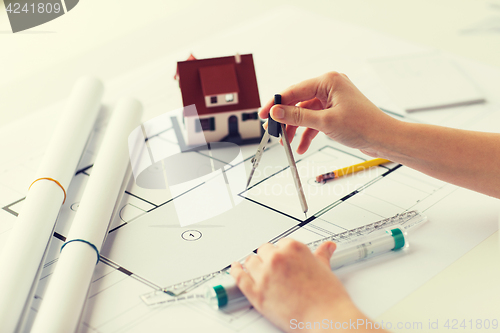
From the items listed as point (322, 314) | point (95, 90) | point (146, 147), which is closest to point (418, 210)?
point (322, 314)

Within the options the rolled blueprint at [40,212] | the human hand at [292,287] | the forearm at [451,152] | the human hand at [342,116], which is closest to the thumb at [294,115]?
the human hand at [342,116]

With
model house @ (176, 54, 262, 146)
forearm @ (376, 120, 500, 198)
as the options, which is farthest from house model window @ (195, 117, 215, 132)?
forearm @ (376, 120, 500, 198)

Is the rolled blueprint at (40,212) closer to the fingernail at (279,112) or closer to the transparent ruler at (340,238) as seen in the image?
the transparent ruler at (340,238)

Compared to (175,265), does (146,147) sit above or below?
above

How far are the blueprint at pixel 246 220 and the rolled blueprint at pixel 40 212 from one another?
0.03 metres

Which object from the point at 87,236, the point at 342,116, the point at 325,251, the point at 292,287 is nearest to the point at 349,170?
the point at 342,116

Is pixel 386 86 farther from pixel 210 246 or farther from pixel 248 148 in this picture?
pixel 210 246

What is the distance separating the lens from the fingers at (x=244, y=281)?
702 mm

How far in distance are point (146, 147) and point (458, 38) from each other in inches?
42.4

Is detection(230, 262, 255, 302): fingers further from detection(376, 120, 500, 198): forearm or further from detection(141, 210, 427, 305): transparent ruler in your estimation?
detection(376, 120, 500, 198): forearm

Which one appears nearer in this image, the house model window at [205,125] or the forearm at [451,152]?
the forearm at [451,152]

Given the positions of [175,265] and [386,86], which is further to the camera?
[386,86]

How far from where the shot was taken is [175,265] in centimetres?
79

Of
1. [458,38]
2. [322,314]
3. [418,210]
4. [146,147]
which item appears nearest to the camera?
[322,314]
